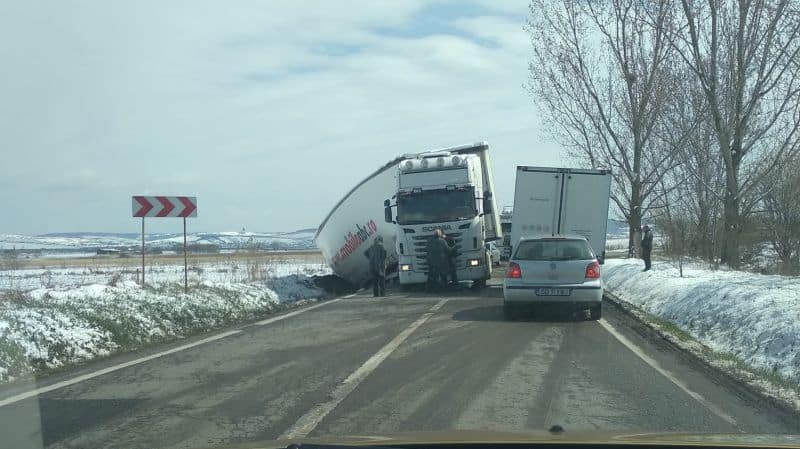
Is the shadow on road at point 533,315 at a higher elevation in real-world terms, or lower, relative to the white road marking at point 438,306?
higher

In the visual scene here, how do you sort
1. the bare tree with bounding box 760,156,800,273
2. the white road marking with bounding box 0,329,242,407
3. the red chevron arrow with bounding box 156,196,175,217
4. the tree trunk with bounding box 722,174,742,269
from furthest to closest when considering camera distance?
the bare tree with bounding box 760,156,800,273
the tree trunk with bounding box 722,174,742,269
the red chevron arrow with bounding box 156,196,175,217
the white road marking with bounding box 0,329,242,407

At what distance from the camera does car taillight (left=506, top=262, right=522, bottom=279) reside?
14.0m

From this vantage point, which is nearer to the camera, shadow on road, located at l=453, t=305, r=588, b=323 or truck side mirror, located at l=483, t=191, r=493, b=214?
shadow on road, located at l=453, t=305, r=588, b=323

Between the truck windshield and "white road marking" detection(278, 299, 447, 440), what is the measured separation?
867 centimetres

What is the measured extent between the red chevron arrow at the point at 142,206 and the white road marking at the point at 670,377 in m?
10.2

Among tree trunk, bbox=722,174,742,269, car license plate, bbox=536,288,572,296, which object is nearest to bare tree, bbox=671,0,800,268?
tree trunk, bbox=722,174,742,269

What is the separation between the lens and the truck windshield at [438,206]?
2088cm

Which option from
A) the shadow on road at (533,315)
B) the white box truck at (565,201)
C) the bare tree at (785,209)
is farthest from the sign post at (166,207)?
the bare tree at (785,209)

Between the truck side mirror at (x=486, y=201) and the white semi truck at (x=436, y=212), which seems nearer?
the white semi truck at (x=436, y=212)

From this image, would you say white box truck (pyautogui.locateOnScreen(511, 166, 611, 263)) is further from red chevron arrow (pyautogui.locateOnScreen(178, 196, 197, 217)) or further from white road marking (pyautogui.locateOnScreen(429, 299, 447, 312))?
red chevron arrow (pyautogui.locateOnScreen(178, 196, 197, 217))

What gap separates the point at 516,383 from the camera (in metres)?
8.09

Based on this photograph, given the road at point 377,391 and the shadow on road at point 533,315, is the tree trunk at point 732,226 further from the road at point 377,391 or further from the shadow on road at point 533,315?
the road at point 377,391

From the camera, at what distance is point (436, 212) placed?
68.7ft

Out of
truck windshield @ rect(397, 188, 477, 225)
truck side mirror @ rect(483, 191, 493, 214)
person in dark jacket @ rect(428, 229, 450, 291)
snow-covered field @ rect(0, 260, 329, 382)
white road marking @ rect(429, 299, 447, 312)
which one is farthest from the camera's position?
truck side mirror @ rect(483, 191, 493, 214)
